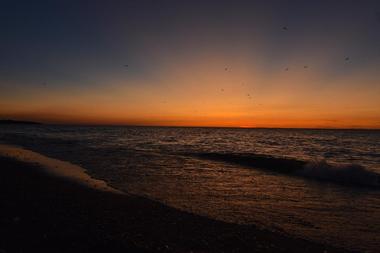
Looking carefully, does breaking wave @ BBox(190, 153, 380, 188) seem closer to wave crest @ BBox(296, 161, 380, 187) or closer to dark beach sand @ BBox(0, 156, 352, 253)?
wave crest @ BBox(296, 161, 380, 187)

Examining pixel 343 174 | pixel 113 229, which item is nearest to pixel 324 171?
pixel 343 174

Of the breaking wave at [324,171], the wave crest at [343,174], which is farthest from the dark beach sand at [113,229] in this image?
the wave crest at [343,174]

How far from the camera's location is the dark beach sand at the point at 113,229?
6.60 meters

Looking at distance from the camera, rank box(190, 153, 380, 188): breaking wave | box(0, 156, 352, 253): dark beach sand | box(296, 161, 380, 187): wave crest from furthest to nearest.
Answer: box(190, 153, 380, 188): breaking wave
box(296, 161, 380, 187): wave crest
box(0, 156, 352, 253): dark beach sand

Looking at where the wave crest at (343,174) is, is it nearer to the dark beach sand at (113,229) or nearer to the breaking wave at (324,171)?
the breaking wave at (324,171)

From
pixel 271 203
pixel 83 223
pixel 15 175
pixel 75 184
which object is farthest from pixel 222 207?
pixel 15 175

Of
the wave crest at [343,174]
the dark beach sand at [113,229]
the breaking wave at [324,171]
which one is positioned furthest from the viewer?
the breaking wave at [324,171]

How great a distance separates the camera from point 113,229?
7777 mm

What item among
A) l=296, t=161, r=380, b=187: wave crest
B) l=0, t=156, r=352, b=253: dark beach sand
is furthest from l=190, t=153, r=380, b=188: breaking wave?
l=0, t=156, r=352, b=253: dark beach sand

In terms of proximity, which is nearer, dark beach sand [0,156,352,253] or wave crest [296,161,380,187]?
dark beach sand [0,156,352,253]

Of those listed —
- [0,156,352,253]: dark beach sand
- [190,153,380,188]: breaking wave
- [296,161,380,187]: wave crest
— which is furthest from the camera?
[190,153,380,188]: breaking wave

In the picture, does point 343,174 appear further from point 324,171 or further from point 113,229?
point 113,229

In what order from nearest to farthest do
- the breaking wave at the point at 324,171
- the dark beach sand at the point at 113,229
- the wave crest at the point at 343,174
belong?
1. the dark beach sand at the point at 113,229
2. the wave crest at the point at 343,174
3. the breaking wave at the point at 324,171

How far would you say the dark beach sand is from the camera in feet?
21.7
